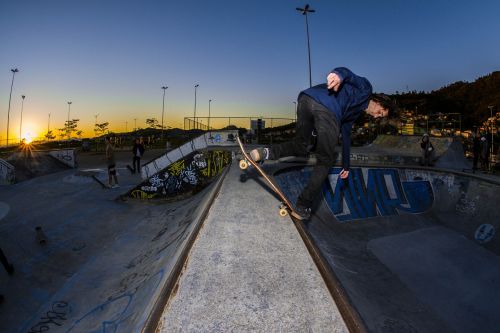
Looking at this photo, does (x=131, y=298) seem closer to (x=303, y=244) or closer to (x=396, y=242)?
(x=303, y=244)

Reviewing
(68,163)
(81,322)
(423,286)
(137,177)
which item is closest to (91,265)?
(81,322)

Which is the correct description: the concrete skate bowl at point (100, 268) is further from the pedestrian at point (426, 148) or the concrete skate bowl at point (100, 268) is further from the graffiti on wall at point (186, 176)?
the pedestrian at point (426, 148)

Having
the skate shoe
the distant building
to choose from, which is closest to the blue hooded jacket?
the skate shoe

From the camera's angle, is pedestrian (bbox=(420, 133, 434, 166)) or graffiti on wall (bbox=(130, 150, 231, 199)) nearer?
graffiti on wall (bbox=(130, 150, 231, 199))

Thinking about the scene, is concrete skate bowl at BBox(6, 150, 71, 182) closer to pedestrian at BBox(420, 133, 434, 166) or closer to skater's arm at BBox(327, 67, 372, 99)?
skater's arm at BBox(327, 67, 372, 99)

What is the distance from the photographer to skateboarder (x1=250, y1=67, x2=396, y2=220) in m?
3.30

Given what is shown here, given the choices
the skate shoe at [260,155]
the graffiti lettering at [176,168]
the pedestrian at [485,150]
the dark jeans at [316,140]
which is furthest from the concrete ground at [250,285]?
the pedestrian at [485,150]

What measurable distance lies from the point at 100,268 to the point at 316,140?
432cm

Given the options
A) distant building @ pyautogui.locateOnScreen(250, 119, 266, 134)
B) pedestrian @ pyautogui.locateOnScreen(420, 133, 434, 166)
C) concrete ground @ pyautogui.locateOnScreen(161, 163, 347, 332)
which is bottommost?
concrete ground @ pyautogui.locateOnScreen(161, 163, 347, 332)

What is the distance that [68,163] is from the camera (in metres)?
20.1

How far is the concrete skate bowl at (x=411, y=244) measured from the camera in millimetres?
3285

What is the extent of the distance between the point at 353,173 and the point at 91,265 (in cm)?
680

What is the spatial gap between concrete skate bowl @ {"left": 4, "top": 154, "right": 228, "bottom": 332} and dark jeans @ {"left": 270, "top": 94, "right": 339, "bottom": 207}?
1.31 meters

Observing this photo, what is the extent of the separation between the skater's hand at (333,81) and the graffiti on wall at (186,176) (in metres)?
6.89
